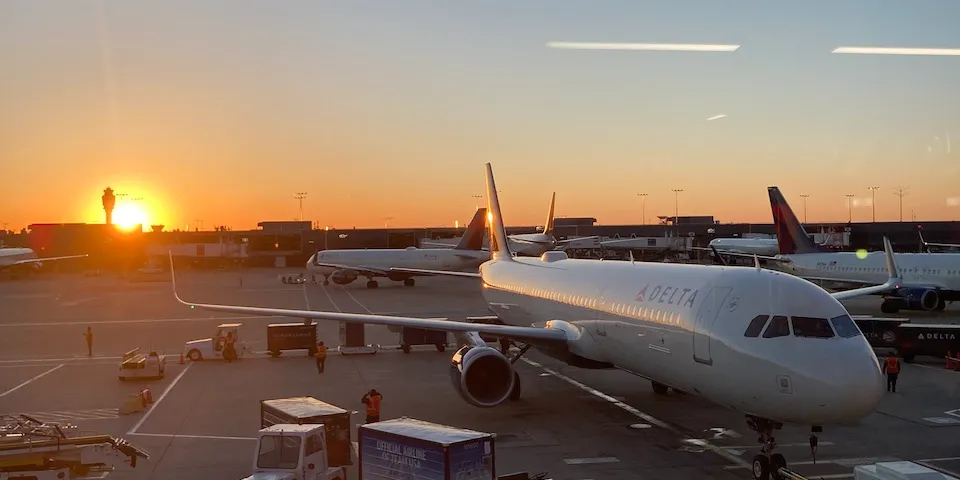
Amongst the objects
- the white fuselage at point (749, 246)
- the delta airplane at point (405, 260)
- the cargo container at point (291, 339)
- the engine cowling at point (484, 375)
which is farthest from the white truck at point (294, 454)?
Result: the white fuselage at point (749, 246)

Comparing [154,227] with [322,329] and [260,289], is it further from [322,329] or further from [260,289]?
[322,329]

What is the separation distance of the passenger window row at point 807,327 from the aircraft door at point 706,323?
103cm

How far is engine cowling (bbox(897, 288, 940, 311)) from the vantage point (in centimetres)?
4519

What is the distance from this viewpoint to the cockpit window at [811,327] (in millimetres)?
13594

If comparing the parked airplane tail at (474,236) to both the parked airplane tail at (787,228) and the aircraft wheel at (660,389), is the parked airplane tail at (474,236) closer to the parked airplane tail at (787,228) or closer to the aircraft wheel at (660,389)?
the parked airplane tail at (787,228)

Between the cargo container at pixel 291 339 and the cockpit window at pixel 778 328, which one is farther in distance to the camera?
the cargo container at pixel 291 339

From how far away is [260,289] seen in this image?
243 feet

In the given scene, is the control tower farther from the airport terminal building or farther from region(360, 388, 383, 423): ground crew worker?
region(360, 388, 383, 423): ground crew worker

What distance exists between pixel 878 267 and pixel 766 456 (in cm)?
4018

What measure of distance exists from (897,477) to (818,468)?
4.24 m

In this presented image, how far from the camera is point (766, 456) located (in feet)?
47.0

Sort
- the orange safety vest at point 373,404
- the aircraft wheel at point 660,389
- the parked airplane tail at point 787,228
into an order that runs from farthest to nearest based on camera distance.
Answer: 1. the parked airplane tail at point 787,228
2. the aircraft wheel at point 660,389
3. the orange safety vest at point 373,404

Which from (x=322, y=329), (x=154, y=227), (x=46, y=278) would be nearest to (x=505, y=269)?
(x=322, y=329)

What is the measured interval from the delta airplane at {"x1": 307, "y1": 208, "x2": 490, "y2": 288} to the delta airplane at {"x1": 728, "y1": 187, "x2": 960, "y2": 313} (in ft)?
92.0
